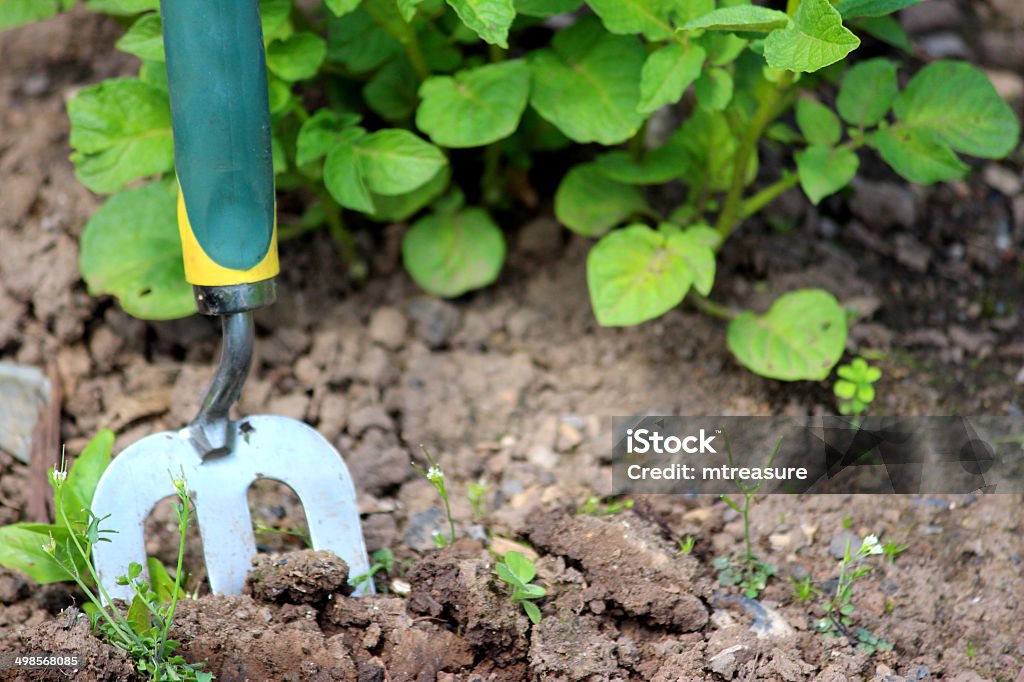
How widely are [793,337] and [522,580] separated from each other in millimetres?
630

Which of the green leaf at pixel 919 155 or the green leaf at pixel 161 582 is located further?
the green leaf at pixel 919 155

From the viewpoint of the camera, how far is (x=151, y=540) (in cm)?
142

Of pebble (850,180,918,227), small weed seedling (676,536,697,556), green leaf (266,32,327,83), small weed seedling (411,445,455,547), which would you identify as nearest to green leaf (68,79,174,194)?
green leaf (266,32,327,83)

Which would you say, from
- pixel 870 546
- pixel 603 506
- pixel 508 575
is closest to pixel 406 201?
pixel 603 506

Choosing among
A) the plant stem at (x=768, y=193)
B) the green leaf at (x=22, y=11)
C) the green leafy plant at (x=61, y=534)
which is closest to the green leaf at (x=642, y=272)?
the plant stem at (x=768, y=193)

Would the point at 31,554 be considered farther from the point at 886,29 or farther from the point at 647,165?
the point at 886,29

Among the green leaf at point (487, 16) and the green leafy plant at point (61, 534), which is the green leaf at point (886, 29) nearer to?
the green leaf at point (487, 16)

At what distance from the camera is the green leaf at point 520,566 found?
4.16 feet

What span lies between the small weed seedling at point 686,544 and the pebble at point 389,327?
0.64 metres

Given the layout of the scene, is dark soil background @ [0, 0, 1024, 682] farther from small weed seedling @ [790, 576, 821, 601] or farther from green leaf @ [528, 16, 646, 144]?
green leaf @ [528, 16, 646, 144]

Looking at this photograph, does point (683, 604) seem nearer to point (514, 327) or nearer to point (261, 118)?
point (514, 327)

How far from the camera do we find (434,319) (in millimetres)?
1785

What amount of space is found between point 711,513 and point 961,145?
69cm

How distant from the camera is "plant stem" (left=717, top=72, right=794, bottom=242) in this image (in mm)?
1495
